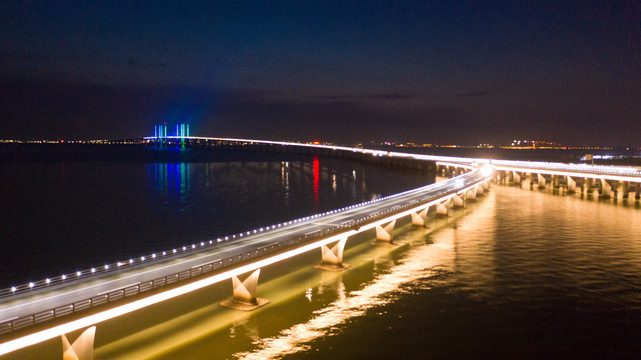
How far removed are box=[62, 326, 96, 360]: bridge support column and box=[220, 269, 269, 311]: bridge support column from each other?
9.73 metres

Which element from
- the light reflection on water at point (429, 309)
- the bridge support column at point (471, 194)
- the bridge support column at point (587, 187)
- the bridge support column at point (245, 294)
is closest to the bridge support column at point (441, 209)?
the light reflection on water at point (429, 309)

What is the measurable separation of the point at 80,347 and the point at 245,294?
1064 cm

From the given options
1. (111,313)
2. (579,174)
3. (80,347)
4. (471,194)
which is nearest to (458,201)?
(471,194)

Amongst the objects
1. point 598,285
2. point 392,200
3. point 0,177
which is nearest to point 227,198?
point 392,200

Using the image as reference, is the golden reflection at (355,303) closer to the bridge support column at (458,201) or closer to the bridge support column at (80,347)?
the bridge support column at (80,347)

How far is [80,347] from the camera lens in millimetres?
20797

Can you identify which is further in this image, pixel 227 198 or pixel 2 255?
pixel 227 198

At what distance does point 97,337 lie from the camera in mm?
25891

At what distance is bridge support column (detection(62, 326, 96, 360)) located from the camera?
2058cm

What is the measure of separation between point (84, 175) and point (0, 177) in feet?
67.9

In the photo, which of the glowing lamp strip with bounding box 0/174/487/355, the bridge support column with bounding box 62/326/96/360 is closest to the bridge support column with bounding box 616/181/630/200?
the glowing lamp strip with bounding box 0/174/487/355

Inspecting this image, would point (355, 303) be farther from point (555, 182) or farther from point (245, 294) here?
point (555, 182)

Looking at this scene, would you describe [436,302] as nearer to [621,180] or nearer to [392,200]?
[392,200]

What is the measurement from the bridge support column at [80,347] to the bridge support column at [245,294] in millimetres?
9726
